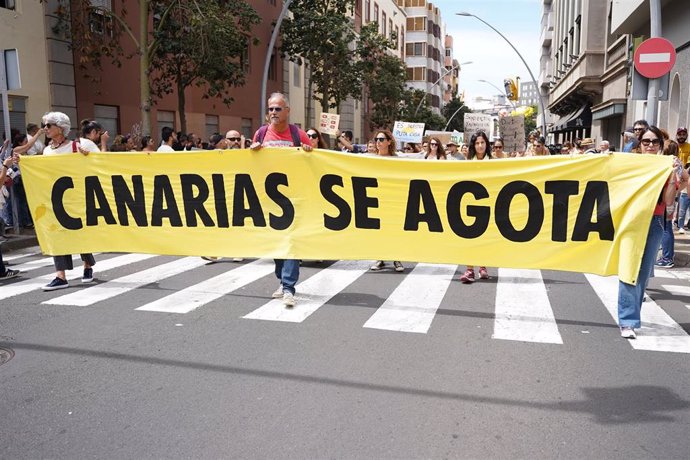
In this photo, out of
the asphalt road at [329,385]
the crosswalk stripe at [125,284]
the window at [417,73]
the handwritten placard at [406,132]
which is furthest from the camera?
the window at [417,73]

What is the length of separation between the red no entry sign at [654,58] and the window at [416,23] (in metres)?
73.3

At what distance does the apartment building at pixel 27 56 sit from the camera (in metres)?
15.4

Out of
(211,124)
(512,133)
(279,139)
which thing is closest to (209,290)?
(279,139)

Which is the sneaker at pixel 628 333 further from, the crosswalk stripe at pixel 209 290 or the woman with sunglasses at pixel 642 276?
the crosswalk stripe at pixel 209 290

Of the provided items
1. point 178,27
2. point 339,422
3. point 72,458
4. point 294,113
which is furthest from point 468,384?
point 294,113

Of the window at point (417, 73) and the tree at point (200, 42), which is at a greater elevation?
the window at point (417, 73)

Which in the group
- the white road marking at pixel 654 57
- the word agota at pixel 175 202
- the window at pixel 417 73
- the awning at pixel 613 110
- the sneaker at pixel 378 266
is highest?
the window at pixel 417 73

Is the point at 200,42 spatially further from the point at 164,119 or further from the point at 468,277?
the point at 468,277

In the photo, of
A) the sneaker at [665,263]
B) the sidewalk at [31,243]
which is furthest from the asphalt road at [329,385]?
the sidewalk at [31,243]

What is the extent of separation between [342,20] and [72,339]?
2515 cm

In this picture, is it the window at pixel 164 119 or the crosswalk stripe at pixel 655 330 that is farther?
the window at pixel 164 119

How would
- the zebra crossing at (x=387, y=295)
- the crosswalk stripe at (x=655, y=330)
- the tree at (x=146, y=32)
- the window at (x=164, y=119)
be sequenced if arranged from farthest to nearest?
1. the window at (x=164, y=119)
2. the tree at (x=146, y=32)
3. the zebra crossing at (x=387, y=295)
4. the crosswalk stripe at (x=655, y=330)

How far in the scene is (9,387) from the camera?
439 centimetres

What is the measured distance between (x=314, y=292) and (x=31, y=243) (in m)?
6.69
